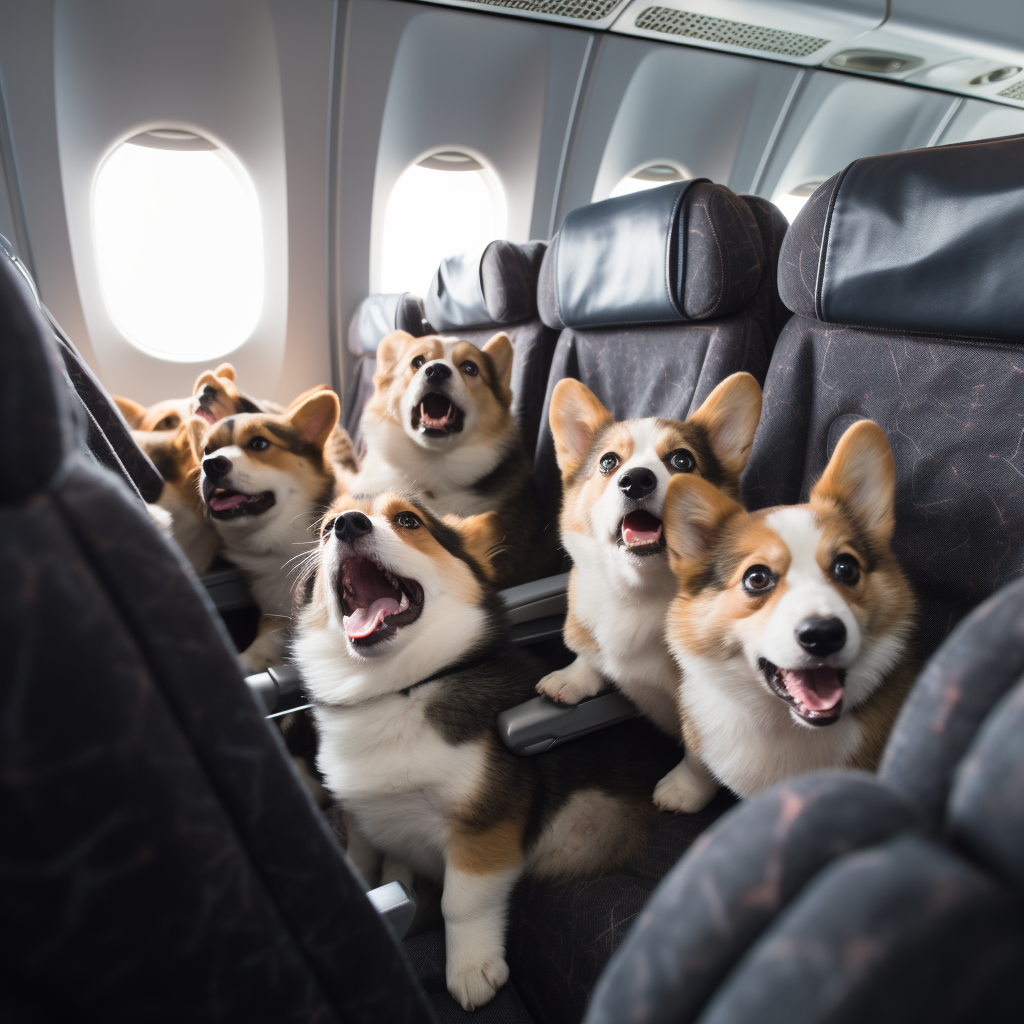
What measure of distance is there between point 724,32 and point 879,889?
5.94m

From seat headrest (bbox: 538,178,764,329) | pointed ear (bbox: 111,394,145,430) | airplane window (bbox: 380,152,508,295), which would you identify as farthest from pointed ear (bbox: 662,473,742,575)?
airplane window (bbox: 380,152,508,295)

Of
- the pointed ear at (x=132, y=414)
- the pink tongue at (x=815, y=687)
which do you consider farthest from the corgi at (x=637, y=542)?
the pointed ear at (x=132, y=414)

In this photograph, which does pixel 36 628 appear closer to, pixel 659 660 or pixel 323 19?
pixel 659 660

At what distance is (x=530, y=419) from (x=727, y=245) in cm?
112

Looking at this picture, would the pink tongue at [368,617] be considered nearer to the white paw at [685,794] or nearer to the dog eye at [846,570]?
the white paw at [685,794]

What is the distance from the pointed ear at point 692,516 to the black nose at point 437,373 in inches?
48.5

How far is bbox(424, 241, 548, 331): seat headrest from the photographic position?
2418 millimetres

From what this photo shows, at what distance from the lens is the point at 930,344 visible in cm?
117

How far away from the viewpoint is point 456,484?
2176 mm

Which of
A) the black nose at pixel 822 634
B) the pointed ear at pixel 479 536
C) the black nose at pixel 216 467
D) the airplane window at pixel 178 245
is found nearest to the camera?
the black nose at pixel 822 634

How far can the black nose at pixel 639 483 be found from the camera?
1164mm

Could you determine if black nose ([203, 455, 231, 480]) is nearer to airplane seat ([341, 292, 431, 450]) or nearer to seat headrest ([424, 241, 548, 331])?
seat headrest ([424, 241, 548, 331])

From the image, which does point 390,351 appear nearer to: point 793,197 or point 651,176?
point 651,176

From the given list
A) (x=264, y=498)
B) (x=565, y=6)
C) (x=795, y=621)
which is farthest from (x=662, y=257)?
(x=565, y=6)
